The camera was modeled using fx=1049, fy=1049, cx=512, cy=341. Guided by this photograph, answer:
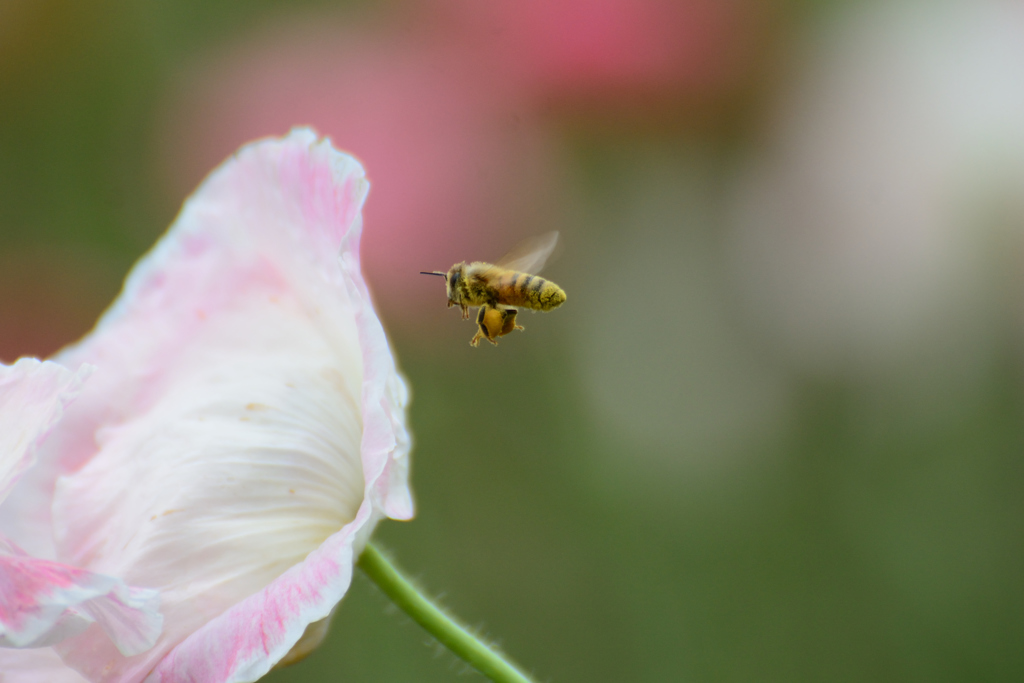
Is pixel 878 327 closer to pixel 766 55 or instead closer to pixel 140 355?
pixel 766 55

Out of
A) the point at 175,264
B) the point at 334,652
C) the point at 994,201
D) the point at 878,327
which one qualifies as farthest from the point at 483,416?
the point at 175,264

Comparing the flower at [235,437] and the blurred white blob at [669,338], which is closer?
the flower at [235,437]

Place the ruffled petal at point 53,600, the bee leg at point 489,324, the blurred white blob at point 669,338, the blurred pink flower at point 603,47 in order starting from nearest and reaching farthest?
the ruffled petal at point 53,600
the bee leg at point 489,324
the blurred pink flower at point 603,47
the blurred white blob at point 669,338

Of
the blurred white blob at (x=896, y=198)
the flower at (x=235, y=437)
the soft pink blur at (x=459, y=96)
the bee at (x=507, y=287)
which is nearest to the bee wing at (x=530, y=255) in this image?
the bee at (x=507, y=287)

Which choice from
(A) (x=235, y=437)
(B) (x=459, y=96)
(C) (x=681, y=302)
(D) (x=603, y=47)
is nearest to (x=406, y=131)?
(B) (x=459, y=96)

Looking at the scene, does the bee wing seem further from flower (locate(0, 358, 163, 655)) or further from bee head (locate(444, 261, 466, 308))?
flower (locate(0, 358, 163, 655))

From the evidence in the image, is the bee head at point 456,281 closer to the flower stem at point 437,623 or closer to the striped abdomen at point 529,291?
the striped abdomen at point 529,291
